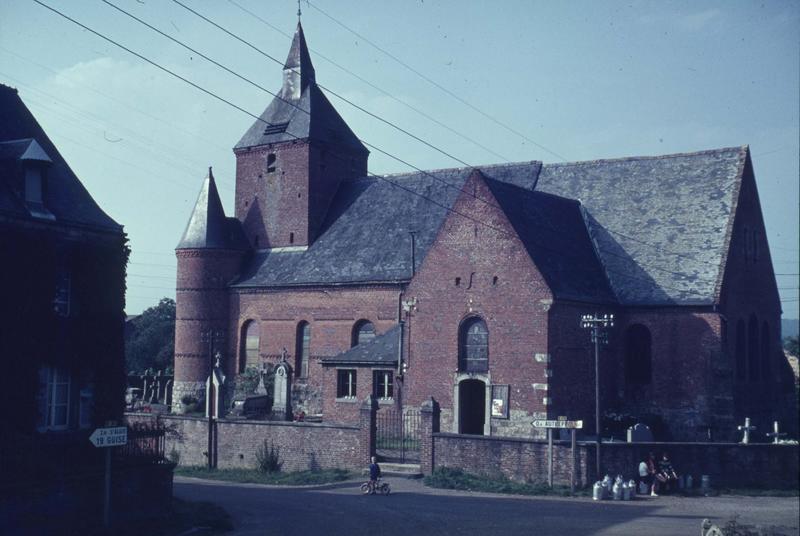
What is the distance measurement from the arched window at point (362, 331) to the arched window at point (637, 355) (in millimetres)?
11834

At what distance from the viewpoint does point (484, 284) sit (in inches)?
1252

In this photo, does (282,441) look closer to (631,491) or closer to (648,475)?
(631,491)

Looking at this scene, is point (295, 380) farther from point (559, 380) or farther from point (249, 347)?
point (559, 380)

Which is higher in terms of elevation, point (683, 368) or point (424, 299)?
point (424, 299)

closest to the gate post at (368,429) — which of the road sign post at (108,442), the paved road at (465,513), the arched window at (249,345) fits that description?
the paved road at (465,513)

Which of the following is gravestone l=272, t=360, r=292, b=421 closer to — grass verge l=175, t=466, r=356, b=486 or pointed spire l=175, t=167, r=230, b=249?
grass verge l=175, t=466, r=356, b=486

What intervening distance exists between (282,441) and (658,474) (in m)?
13.1

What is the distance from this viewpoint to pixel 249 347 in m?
44.2

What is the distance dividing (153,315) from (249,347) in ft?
122

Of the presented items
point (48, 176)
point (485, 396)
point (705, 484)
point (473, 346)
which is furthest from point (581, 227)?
point (48, 176)

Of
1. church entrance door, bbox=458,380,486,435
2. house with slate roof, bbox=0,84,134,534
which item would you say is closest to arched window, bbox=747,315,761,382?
church entrance door, bbox=458,380,486,435

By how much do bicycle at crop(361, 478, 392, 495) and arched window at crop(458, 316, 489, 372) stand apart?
27.0 feet

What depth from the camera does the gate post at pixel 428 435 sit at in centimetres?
2755

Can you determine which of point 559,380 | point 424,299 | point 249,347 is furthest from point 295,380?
point 559,380
